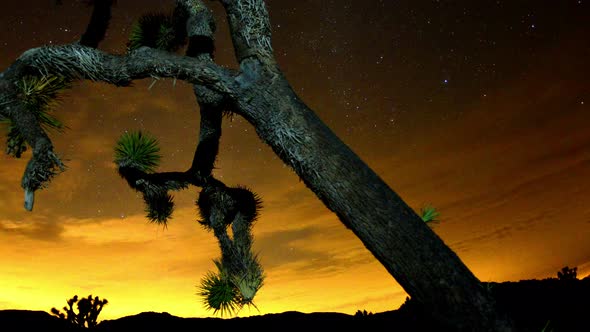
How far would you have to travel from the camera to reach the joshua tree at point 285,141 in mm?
3832

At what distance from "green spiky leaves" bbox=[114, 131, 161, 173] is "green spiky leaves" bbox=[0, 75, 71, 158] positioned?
126cm

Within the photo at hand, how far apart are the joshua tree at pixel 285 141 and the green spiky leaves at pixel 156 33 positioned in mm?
1459

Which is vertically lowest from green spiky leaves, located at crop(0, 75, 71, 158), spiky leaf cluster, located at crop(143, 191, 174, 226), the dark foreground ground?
the dark foreground ground

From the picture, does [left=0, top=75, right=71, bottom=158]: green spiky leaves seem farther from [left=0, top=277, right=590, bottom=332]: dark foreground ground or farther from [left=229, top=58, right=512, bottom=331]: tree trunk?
[left=0, top=277, right=590, bottom=332]: dark foreground ground

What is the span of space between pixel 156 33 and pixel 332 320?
5.51m

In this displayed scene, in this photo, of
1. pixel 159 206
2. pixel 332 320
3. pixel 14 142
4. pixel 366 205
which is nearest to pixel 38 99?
pixel 14 142

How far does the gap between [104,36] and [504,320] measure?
4946mm

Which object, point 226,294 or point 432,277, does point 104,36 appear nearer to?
point 226,294

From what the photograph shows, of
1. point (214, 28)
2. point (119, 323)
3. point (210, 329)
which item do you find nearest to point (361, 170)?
point (214, 28)

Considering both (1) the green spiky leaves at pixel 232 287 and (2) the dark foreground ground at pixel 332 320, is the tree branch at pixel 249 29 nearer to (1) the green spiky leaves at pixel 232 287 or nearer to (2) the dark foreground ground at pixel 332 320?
(1) the green spiky leaves at pixel 232 287

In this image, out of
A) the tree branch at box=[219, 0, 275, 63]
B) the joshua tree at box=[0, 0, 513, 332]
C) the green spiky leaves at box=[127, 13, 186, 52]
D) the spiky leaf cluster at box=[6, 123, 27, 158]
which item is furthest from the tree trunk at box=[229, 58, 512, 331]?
the green spiky leaves at box=[127, 13, 186, 52]

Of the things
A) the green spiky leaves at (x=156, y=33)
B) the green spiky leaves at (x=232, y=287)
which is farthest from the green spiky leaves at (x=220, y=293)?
the green spiky leaves at (x=156, y=33)

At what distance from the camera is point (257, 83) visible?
177 inches

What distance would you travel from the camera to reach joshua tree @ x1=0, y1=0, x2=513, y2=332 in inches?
151
